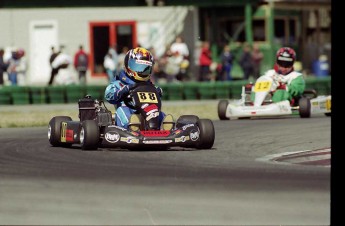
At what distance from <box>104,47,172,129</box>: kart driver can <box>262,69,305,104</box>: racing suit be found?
6809 millimetres

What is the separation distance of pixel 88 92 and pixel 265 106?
9019 mm

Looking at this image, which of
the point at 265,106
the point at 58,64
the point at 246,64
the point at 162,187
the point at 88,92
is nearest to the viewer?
the point at 162,187

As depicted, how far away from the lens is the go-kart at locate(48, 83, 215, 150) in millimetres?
13109

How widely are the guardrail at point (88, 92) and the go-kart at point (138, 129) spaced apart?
14.1 metres

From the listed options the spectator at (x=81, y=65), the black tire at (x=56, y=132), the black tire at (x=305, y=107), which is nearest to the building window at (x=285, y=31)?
the spectator at (x=81, y=65)

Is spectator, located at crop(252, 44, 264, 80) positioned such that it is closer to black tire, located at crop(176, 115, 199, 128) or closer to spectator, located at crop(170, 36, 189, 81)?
spectator, located at crop(170, 36, 189, 81)

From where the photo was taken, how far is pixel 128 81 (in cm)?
1402

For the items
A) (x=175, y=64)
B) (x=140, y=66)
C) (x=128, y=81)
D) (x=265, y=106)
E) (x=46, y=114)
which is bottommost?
(x=46, y=114)

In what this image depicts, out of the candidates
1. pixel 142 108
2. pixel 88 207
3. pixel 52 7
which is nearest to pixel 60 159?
pixel 142 108

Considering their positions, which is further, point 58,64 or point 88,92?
point 58,64

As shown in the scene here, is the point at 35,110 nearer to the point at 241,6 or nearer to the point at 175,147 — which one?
the point at 175,147

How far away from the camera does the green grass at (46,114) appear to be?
2018 cm

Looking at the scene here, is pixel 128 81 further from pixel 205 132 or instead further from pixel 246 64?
pixel 246 64

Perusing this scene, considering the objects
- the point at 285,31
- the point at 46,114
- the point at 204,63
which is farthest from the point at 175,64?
the point at 46,114
